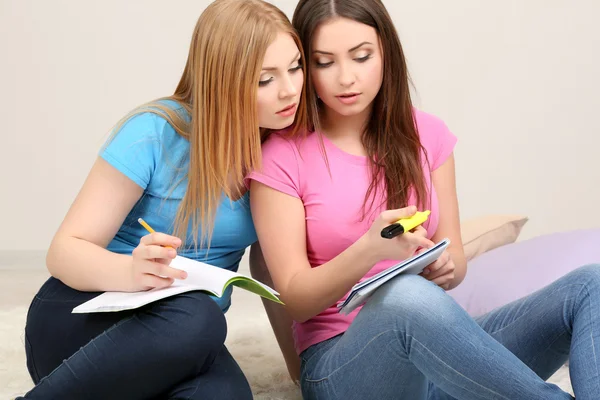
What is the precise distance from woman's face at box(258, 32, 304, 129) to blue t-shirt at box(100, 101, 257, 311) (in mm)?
194

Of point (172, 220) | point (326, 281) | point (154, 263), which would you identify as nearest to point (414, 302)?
point (326, 281)

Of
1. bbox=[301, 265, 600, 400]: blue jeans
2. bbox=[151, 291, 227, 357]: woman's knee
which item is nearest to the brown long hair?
bbox=[301, 265, 600, 400]: blue jeans

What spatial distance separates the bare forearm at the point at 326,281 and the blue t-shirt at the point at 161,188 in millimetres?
194

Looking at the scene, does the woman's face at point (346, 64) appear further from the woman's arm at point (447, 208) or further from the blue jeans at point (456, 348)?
the blue jeans at point (456, 348)

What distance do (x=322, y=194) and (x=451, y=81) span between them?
1.90m

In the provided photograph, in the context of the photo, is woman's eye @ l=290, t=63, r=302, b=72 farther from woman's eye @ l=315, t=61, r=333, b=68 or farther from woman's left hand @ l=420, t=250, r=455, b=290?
woman's left hand @ l=420, t=250, r=455, b=290

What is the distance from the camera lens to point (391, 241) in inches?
65.9

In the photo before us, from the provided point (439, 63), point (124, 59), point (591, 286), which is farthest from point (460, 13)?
point (591, 286)

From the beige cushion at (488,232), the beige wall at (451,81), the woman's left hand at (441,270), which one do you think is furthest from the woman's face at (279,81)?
the beige wall at (451,81)

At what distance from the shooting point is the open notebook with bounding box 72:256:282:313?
5.28 feet

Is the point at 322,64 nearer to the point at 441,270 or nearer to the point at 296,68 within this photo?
the point at 296,68

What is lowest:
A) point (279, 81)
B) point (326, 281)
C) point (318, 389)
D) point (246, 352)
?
point (246, 352)

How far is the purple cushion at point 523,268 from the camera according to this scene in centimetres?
236

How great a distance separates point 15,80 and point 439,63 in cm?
174
